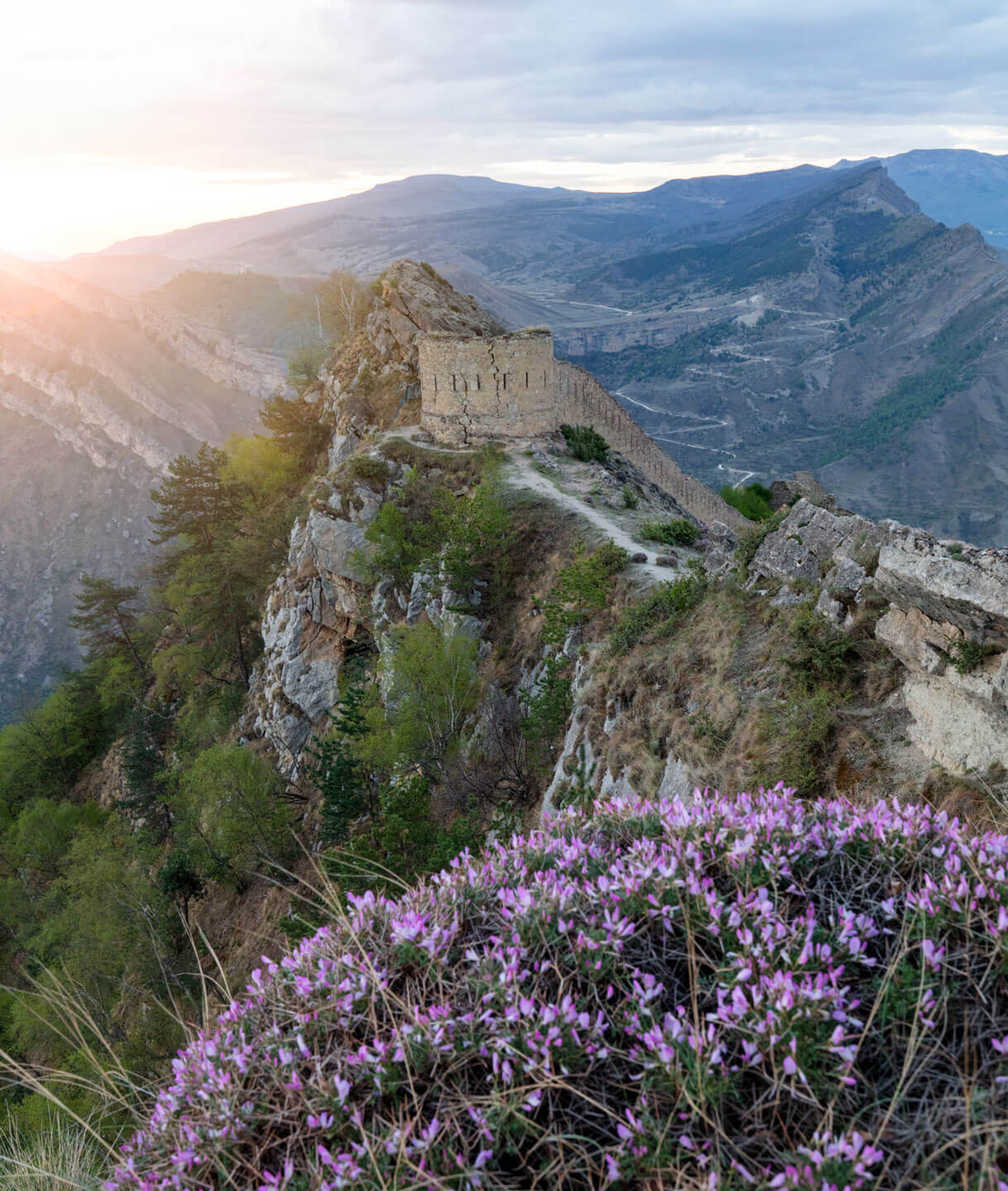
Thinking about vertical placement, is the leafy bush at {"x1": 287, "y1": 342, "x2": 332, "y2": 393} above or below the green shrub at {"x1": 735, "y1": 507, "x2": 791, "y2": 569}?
above

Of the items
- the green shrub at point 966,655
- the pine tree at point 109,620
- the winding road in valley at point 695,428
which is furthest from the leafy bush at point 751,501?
the winding road in valley at point 695,428

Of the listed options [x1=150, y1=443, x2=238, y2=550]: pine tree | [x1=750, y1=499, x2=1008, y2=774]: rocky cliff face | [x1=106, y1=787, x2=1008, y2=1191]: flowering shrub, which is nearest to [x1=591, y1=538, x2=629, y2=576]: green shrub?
[x1=750, y1=499, x2=1008, y2=774]: rocky cliff face

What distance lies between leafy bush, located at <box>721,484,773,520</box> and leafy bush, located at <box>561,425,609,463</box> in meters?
9.06

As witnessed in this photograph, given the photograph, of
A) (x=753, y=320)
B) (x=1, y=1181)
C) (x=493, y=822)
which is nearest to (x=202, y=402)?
(x=493, y=822)

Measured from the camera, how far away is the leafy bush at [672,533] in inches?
703

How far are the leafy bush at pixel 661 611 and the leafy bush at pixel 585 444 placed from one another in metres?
12.5

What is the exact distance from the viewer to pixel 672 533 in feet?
59.5

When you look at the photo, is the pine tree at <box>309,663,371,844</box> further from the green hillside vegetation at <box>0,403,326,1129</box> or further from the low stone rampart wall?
the low stone rampart wall

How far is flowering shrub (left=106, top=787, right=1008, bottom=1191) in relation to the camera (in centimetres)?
272

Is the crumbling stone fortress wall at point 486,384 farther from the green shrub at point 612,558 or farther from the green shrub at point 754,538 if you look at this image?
the green shrub at point 754,538

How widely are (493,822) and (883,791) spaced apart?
19.0 feet

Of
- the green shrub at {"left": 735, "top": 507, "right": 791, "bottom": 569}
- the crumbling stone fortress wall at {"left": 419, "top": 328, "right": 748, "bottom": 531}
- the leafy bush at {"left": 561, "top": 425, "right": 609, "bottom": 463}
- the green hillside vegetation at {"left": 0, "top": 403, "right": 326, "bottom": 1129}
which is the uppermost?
the crumbling stone fortress wall at {"left": 419, "top": 328, "right": 748, "bottom": 531}

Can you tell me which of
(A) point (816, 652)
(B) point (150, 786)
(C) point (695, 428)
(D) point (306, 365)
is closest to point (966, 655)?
(A) point (816, 652)

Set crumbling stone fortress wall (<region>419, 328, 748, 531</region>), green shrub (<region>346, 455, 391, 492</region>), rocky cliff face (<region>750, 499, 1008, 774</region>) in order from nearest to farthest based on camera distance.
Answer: rocky cliff face (<region>750, 499, 1008, 774</region>) → green shrub (<region>346, 455, 391, 492</region>) → crumbling stone fortress wall (<region>419, 328, 748, 531</region>)
